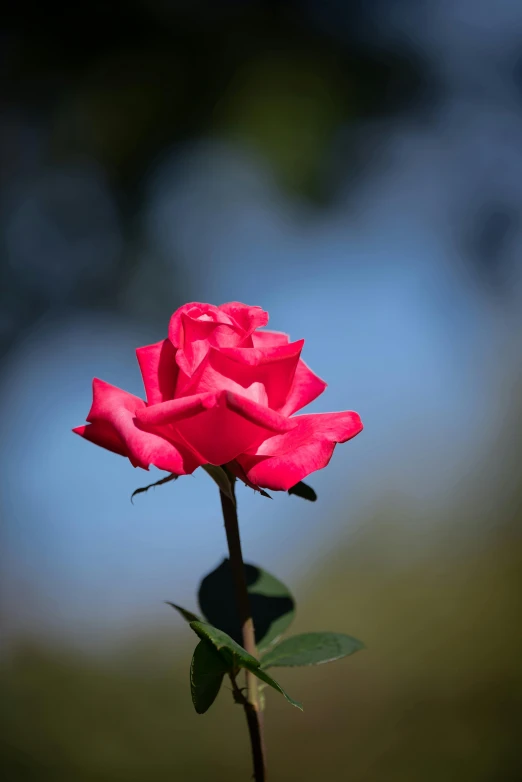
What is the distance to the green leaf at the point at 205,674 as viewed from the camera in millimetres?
270

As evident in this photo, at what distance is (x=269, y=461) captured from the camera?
0.28m

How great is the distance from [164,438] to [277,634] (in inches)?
6.2

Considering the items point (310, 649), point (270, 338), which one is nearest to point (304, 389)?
point (270, 338)

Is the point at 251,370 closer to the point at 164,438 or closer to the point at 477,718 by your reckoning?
the point at 164,438

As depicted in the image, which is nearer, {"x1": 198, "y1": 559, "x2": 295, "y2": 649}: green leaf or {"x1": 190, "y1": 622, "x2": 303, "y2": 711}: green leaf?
{"x1": 190, "y1": 622, "x2": 303, "y2": 711}: green leaf

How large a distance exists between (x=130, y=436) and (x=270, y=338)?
10cm

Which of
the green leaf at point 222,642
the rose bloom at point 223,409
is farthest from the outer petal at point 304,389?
the green leaf at point 222,642

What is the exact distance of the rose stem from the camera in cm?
29

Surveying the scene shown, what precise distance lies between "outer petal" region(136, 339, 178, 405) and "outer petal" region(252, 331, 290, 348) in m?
0.05

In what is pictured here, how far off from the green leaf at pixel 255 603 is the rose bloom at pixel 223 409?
12 cm

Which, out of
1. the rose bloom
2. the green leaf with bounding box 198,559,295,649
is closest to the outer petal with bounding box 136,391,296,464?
the rose bloom

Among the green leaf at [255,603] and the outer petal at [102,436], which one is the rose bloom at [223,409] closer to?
the outer petal at [102,436]

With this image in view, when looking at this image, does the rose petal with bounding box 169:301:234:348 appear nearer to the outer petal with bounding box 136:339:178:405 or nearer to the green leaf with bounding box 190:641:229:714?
Answer: the outer petal with bounding box 136:339:178:405

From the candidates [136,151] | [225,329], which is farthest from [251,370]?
[136,151]
